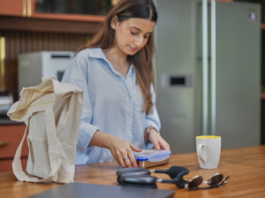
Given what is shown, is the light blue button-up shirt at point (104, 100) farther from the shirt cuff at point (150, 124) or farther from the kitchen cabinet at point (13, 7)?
the kitchen cabinet at point (13, 7)

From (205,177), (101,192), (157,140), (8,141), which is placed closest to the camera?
(101,192)

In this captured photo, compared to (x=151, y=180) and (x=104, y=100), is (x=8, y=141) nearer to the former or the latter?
(x=104, y=100)

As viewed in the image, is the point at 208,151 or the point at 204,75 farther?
the point at 204,75

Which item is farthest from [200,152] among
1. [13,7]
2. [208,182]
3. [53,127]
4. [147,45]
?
[13,7]

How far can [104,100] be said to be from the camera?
1316 millimetres

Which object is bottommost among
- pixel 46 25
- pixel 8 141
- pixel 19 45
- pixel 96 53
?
pixel 8 141

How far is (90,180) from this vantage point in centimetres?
84

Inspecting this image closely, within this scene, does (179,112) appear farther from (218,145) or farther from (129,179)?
(129,179)

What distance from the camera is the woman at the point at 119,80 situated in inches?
49.6

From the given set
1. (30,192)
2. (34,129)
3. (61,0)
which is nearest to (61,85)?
(34,129)

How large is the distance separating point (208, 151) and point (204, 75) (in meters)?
1.59

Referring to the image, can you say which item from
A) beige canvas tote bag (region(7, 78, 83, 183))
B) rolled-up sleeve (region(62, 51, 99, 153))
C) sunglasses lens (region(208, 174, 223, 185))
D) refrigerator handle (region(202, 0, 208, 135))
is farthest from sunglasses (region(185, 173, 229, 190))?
refrigerator handle (region(202, 0, 208, 135))

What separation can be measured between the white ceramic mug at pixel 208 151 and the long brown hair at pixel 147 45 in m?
0.50

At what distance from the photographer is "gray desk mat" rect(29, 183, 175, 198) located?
667 millimetres
